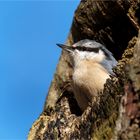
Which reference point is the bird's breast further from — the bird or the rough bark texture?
the rough bark texture

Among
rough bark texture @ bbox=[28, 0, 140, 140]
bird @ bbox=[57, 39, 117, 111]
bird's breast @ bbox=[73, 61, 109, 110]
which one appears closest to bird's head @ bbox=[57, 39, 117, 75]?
bird @ bbox=[57, 39, 117, 111]

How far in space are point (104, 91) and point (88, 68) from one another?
54.5 inches

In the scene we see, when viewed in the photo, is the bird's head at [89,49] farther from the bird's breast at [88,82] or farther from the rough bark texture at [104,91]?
the bird's breast at [88,82]

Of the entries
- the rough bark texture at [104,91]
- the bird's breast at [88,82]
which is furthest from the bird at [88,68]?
the rough bark texture at [104,91]

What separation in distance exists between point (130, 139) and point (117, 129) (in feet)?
0.35

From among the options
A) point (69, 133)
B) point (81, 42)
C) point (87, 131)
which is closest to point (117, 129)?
point (87, 131)

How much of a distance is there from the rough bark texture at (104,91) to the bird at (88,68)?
0.13 m

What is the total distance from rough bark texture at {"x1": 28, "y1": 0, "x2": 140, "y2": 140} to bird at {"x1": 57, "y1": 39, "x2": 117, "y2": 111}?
129 mm

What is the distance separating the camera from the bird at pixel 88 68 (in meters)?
3.91

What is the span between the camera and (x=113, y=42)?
462 cm

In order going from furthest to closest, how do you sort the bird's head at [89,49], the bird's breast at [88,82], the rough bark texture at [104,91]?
1. the bird's head at [89,49]
2. the bird's breast at [88,82]
3. the rough bark texture at [104,91]

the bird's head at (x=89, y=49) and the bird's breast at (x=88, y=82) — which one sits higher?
the bird's head at (x=89, y=49)

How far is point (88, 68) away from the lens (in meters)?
4.14

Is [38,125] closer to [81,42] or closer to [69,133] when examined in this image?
[69,133]
